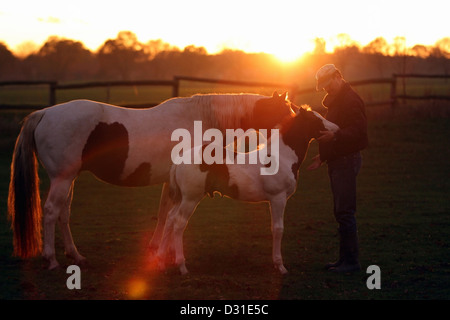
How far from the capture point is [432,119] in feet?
62.0

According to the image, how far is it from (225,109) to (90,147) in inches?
63.4

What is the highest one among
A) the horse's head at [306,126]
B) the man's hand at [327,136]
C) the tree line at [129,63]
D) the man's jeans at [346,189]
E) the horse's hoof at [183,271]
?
the tree line at [129,63]

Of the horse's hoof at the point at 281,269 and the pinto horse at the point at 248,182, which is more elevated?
the pinto horse at the point at 248,182

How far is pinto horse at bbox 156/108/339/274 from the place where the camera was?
6105 millimetres

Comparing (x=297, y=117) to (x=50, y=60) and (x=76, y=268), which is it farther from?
(x=50, y=60)

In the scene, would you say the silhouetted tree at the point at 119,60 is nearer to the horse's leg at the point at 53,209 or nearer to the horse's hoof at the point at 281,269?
the horse's leg at the point at 53,209

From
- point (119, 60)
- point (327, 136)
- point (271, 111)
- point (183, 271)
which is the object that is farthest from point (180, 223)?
point (119, 60)

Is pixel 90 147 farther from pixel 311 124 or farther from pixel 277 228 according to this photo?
pixel 311 124

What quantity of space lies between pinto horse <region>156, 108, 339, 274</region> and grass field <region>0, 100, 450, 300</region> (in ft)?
1.30

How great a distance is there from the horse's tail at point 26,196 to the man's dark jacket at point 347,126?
3233 millimetres

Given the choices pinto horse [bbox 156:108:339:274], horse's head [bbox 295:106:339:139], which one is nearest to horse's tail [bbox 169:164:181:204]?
pinto horse [bbox 156:108:339:274]

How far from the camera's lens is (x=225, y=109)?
7.02 meters

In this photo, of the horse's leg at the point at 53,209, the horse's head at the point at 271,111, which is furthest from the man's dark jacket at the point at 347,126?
the horse's leg at the point at 53,209

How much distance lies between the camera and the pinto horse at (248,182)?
611 cm
